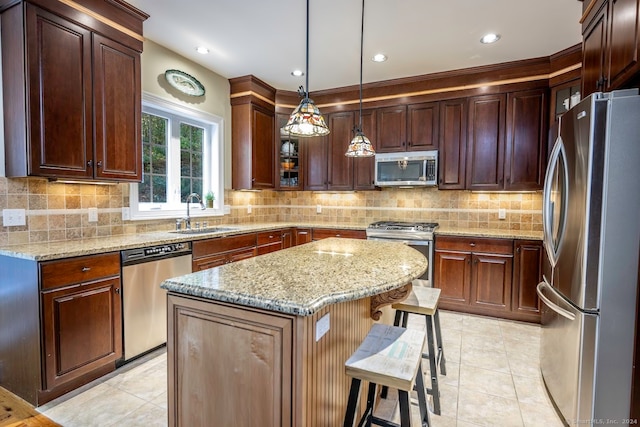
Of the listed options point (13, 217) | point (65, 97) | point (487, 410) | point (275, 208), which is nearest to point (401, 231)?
point (487, 410)

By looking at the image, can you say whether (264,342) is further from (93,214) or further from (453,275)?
(453,275)

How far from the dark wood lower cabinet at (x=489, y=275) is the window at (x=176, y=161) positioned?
273 cm

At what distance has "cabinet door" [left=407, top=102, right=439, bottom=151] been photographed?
3.88 metres

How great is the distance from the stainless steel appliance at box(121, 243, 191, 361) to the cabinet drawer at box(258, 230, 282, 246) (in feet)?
3.81

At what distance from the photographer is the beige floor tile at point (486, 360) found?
2.44m

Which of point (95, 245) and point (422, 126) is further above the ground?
point (422, 126)

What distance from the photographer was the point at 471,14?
8.45 feet

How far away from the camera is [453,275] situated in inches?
139

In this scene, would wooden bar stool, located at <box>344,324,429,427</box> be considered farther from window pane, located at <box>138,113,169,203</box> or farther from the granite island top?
window pane, located at <box>138,113,169,203</box>

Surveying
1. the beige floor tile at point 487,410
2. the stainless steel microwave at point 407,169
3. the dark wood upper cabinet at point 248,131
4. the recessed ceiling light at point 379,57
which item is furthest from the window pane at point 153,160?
the beige floor tile at point 487,410

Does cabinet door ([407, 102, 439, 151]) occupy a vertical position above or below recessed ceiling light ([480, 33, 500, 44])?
below

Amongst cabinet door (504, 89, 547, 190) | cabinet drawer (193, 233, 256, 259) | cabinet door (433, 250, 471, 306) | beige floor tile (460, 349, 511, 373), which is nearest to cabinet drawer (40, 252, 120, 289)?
cabinet drawer (193, 233, 256, 259)

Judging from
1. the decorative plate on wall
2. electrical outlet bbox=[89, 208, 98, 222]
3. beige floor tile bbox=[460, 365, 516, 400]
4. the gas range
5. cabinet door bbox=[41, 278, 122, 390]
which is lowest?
beige floor tile bbox=[460, 365, 516, 400]

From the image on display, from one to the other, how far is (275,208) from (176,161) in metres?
1.81
